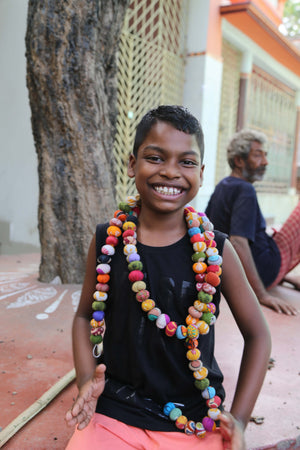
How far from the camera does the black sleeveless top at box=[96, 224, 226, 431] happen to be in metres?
1.30

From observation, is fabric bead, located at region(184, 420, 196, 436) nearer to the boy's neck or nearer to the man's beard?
the boy's neck

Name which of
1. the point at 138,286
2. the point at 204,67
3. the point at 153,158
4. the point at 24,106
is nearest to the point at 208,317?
the point at 138,286

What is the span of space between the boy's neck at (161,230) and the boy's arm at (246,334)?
7.2 inches

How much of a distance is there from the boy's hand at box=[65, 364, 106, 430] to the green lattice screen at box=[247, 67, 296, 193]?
923 centimetres

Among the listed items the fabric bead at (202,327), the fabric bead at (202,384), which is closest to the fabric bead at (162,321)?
the fabric bead at (202,327)

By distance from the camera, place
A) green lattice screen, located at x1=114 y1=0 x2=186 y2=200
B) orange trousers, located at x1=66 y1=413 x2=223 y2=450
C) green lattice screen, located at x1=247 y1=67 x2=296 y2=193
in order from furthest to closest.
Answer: green lattice screen, located at x1=247 y1=67 x2=296 y2=193 → green lattice screen, located at x1=114 y1=0 x2=186 y2=200 → orange trousers, located at x1=66 y1=413 x2=223 y2=450

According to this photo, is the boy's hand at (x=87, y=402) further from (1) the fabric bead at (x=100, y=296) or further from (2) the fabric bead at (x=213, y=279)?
(2) the fabric bead at (x=213, y=279)

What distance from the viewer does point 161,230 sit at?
145 cm

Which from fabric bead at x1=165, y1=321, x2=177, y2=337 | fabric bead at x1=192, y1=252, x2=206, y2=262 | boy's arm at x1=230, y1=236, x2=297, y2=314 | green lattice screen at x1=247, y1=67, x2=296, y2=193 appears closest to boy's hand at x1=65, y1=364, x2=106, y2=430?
fabric bead at x1=165, y1=321, x2=177, y2=337

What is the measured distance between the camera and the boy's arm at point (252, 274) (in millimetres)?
3193

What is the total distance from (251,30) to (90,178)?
19.2 ft

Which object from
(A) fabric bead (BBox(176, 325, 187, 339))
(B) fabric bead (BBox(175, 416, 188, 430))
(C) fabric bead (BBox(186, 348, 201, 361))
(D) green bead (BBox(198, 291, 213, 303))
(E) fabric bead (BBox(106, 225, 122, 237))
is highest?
(E) fabric bead (BBox(106, 225, 122, 237))

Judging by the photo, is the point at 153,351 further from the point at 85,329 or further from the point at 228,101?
the point at 228,101

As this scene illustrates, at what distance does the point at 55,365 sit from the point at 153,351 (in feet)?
3.80
